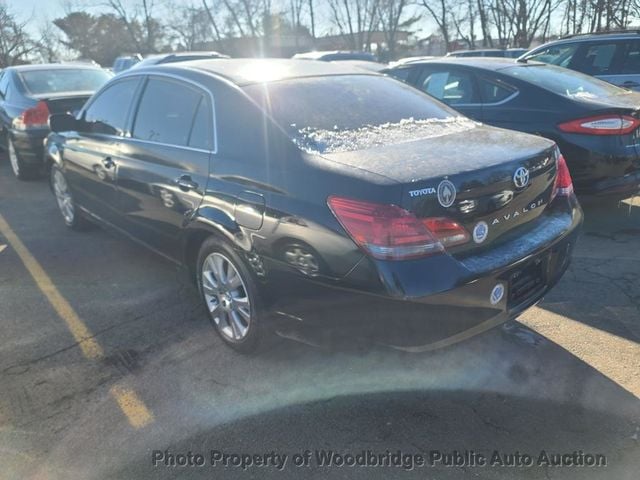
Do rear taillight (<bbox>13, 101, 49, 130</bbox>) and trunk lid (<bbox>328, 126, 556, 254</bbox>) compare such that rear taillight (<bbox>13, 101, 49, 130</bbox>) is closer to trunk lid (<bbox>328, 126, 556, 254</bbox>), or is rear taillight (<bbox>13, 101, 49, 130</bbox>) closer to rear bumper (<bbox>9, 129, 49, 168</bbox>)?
rear bumper (<bbox>9, 129, 49, 168</bbox>)

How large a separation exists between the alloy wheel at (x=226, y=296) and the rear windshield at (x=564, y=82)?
11.9ft

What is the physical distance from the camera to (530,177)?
8.76 ft

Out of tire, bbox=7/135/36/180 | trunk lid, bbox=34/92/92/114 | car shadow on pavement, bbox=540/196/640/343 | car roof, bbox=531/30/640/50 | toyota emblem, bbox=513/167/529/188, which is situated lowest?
car shadow on pavement, bbox=540/196/640/343

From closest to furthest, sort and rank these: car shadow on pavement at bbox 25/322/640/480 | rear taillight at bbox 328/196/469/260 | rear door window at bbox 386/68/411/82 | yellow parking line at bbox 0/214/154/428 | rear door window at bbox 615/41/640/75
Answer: rear taillight at bbox 328/196/469/260, car shadow on pavement at bbox 25/322/640/480, yellow parking line at bbox 0/214/154/428, rear door window at bbox 386/68/411/82, rear door window at bbox 615/41/640/75

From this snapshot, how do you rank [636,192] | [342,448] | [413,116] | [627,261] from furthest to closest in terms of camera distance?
1. [636,192]
2. [627,261]
3. [413,116]
4. [342,448]

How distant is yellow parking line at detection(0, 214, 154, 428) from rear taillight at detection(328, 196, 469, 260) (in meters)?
1.42

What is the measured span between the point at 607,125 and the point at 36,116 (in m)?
6.85

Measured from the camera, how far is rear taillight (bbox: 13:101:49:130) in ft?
23.7

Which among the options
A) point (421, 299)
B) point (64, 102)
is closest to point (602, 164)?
point (421, 299)

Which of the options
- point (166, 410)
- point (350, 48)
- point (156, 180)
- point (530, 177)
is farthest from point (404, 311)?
point (350, 48)

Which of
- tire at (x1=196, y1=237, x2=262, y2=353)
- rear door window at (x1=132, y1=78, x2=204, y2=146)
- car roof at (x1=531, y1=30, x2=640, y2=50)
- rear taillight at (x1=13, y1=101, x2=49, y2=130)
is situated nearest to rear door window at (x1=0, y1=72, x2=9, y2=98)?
rear taillight at (x1=13, y1=101, x2=49, y2=130)

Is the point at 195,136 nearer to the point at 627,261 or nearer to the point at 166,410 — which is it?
the point at 166,410

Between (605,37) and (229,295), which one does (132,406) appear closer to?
(229,295)

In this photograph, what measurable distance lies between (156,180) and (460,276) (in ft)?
6.96
